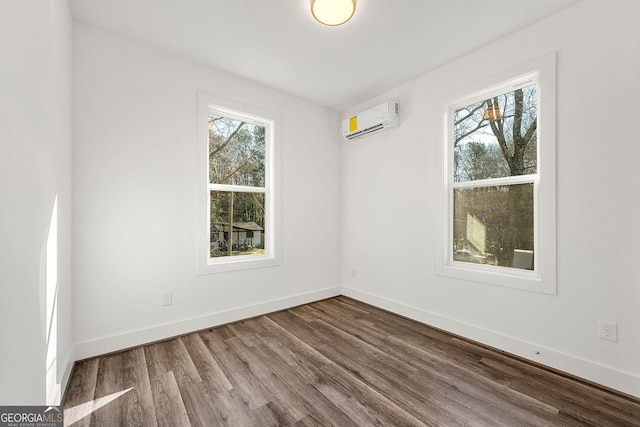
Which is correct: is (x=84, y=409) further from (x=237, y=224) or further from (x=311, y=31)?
(x=311, y=31)

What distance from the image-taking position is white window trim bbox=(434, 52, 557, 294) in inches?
83.4

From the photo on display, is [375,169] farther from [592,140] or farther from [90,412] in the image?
[90,412]

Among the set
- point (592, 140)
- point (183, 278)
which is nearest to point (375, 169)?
point (592, 140)

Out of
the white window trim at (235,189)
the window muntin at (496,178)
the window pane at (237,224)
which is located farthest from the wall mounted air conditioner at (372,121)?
the window pane at (237,224)

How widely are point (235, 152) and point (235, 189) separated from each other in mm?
420

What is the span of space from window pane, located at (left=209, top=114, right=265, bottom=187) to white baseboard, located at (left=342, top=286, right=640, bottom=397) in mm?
2204

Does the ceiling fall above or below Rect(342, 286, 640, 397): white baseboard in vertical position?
above

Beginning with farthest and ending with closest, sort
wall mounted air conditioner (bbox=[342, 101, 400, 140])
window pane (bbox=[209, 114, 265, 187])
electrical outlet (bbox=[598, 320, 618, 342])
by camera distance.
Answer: wall mounted air conditioner (bbox=[342, 101, 400, 140])
window pane (bbox=[209, 114, 265, 187])
electrical outlet (bbox=[598, 320, 618, 342])

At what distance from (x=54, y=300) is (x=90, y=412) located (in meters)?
0.68

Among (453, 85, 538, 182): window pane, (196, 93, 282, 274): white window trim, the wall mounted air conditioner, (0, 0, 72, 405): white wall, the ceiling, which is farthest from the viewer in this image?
the wall mounted air conditioner

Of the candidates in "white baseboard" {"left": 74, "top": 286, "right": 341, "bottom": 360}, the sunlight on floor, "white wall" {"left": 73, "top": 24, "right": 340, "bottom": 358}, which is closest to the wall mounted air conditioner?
"white wall" {"left": 73, "top": 24, "right": 340, "bottom": 358}

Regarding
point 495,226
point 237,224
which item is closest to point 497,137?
point 495,226

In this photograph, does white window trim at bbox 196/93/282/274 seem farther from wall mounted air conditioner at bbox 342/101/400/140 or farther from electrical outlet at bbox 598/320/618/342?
electrical outlet at bbox 598/320/618/342

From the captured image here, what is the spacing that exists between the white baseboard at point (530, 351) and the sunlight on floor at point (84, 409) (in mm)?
2593
